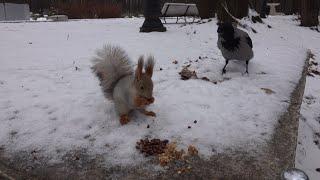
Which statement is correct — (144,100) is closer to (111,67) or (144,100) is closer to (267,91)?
(111,67)

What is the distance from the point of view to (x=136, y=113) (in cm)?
353

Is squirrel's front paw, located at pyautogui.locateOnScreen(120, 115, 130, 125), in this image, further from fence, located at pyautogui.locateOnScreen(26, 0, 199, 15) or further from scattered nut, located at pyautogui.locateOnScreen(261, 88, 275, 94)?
fence, located at pyautogui.locateOnScreen(26, 0, 199, 15)

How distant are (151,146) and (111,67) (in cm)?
90

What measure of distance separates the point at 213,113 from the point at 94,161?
135 centimetres

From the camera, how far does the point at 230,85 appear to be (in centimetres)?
452

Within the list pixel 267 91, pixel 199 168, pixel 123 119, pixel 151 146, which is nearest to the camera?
pixel 199 168

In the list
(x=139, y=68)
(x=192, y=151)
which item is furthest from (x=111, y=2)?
(x=192, y=151)

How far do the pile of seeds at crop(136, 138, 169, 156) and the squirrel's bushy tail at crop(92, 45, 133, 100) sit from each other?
69 centimetres

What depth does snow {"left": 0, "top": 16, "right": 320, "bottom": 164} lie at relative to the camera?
3084 millimetres

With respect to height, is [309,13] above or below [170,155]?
above

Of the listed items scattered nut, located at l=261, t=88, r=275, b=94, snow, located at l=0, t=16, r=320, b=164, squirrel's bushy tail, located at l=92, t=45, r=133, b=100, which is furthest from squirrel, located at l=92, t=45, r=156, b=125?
scattered nut, located at l=261, t=88, r=275, b=94

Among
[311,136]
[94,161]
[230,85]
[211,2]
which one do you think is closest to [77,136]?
[94,161]

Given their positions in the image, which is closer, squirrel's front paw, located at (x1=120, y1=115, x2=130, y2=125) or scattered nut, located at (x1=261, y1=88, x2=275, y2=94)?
squirrel's front paw, located at (x1=120, y1=115, x2=130, y2=125)

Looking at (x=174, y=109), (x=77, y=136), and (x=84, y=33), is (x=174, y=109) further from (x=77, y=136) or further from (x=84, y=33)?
(x=84, y=33)
